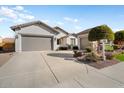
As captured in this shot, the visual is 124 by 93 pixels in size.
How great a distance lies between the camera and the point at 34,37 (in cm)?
1858

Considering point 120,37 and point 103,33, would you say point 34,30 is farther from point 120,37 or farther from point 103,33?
point 120,37

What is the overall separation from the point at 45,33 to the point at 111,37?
11.2 metres

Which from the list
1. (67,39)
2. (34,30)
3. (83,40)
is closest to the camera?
(34,30)

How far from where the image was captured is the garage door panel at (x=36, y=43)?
17.8m

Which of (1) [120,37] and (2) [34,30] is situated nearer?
(2) [34,30]

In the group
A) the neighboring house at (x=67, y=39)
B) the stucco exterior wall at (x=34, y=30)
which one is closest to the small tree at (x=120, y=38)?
the neighboring house at (x=67, y=39)

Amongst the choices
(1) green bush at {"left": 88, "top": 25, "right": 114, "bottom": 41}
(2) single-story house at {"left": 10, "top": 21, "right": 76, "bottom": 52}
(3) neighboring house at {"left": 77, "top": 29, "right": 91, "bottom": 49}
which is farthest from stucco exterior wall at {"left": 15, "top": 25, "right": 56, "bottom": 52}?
(1) green bush at {"left": 88, "top": 25, "right": 114, "bottom": 41}

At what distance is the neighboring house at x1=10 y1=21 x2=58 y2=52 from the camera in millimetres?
17469

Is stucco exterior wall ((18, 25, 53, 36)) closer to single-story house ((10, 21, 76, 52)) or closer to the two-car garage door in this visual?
single-story house ((10, 21, 76, 52))

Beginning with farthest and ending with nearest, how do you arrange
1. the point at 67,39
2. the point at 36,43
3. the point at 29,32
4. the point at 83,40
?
1. the point at 67,39
2. the point at 83,40
3. the point at 36,43
4. the point at 29,32

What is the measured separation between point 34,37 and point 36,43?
953mm

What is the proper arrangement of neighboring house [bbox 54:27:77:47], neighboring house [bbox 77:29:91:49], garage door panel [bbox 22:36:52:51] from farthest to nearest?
neighboring house [bbox 54:27:77:47] → neighboring house [bbox 77:29:91:49] → garage door panel [bbox 22:36:52:51]

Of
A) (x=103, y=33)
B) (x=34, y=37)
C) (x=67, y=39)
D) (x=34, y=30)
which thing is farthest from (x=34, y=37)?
(x=103, y=33)

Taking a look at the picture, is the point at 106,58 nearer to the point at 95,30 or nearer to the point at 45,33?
the point at 95,30
